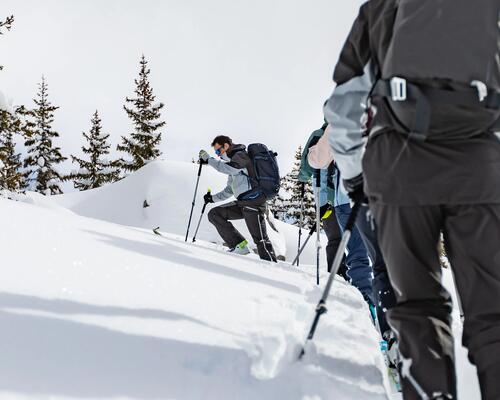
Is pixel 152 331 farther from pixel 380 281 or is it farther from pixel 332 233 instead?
pixel 332 233

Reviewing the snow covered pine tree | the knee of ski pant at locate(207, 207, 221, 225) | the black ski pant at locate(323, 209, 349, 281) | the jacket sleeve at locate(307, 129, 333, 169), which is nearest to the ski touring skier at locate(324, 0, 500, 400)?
the jacket sleeve at locate(307, 129, 333, 169)

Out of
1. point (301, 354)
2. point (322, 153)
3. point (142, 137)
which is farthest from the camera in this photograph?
point (142, 137)

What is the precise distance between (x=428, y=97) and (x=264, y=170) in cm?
620

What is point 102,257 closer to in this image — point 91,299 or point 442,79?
point 91,299

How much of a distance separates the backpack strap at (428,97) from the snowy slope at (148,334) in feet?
4.67

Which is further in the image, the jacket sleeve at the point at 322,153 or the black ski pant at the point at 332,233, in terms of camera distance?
the black ski pant at the point at 332,233

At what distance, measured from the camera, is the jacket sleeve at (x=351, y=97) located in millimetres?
1985

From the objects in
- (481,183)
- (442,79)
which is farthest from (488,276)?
(442,79)

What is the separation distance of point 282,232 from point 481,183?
13240 millimetres

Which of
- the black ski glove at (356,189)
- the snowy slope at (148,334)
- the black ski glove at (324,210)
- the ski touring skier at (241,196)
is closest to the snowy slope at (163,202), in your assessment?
the ski touring skier at (241,196)

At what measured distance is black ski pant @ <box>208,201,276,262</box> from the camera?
320 inches

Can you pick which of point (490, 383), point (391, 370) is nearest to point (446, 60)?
point (490, 383)

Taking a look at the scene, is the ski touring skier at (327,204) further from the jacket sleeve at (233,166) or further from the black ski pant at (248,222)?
the black ski pant at (248,222)

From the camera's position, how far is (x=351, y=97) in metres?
2.09
